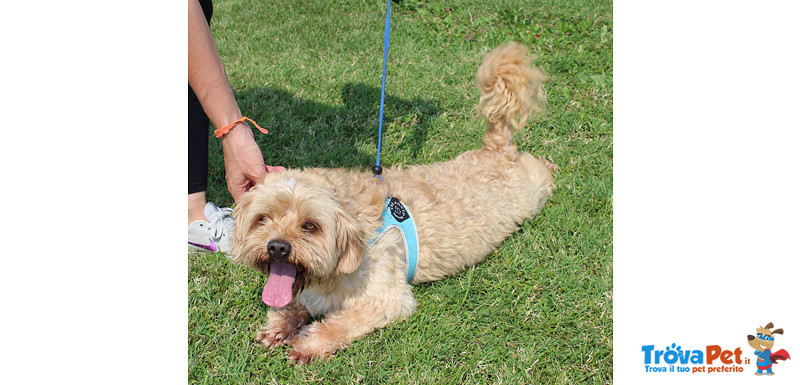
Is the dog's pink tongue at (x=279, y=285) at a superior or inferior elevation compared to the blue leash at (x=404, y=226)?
inferior

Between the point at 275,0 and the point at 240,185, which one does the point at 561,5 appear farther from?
the point at 240,185

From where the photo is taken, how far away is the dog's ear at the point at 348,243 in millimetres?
3062

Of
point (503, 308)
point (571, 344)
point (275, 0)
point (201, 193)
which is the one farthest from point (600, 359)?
point (275, 0)

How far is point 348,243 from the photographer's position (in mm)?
3129

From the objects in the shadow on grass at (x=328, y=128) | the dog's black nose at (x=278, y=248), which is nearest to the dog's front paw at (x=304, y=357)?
the dog's black nose at (x=278, y=248)

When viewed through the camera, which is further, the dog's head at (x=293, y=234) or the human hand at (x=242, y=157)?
the human hand at (x=242, y=157)

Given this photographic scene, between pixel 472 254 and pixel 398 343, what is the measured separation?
978 mm

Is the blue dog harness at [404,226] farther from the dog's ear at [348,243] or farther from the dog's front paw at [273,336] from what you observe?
the dog's front paw at [273,336]
